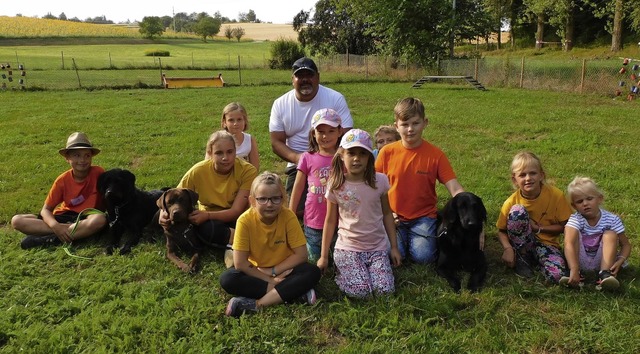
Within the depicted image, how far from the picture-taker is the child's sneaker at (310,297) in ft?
11.6

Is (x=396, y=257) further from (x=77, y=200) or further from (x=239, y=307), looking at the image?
(x=77, y=200)

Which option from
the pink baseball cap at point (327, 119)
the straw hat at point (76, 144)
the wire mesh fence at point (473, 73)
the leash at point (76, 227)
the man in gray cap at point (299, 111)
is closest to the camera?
the pink baseball cap at point (327, 119)

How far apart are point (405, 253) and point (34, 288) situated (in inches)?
124

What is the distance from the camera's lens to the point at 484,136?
9750 mm

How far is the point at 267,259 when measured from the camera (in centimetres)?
→ 372

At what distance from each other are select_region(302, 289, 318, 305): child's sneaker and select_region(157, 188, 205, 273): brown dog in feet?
3.74

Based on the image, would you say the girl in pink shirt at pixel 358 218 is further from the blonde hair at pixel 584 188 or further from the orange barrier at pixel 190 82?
the orange barrier at pixel 190 82

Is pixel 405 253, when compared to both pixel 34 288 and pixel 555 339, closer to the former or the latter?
pixel 555 339

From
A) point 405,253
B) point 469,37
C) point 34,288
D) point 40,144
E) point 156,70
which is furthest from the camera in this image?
point 156,70

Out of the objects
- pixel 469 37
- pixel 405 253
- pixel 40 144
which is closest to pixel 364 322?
pixel 405 253

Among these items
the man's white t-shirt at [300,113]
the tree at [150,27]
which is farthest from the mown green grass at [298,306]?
the tree at [150,27]

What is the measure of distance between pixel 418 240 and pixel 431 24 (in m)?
26.0

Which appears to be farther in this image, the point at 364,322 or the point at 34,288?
the point at 34,288

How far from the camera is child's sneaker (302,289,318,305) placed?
3.53 metres
